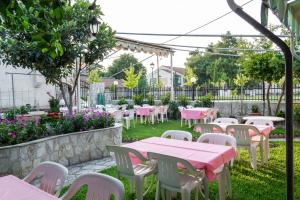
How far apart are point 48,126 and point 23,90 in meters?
8.02

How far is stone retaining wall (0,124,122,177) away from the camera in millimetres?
4379

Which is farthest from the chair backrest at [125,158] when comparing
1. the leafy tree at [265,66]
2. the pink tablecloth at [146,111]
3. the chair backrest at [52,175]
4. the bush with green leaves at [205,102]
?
the bush with green leaves at [205,102]

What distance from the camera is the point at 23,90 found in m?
12.7

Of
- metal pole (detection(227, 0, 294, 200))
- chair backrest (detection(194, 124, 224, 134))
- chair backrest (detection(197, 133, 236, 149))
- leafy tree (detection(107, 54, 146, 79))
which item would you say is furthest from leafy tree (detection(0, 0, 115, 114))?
leafy tree (detection(107, 54, 146, 79))

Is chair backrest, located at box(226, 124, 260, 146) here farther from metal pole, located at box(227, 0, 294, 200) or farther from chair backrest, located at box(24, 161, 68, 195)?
metal pole, located at box(227, 0, 294, 200)

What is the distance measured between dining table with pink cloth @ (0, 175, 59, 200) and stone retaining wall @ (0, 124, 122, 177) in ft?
6.94

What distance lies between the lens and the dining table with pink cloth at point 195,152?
3148mm

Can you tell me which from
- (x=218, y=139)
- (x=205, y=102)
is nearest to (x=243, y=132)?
(x=218, y=139)

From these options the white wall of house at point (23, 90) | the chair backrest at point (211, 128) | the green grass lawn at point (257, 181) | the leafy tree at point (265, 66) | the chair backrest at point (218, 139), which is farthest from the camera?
the white wall of house at point (23, 90)

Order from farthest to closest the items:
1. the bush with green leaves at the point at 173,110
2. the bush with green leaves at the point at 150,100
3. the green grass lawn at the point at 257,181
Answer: the bush with green leaves at the point at 150,100
the bush with green leaves at the point at 173,110
the green grass lawn at the point at 257,181

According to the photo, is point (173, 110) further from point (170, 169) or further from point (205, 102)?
A: point (170, 169)

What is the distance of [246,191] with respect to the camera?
4.02 metres

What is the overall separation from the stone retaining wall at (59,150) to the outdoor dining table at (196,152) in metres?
1.95

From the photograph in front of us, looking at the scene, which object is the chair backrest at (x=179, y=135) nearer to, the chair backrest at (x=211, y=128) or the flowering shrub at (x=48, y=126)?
the chair backrest at (x=211, y=128)
